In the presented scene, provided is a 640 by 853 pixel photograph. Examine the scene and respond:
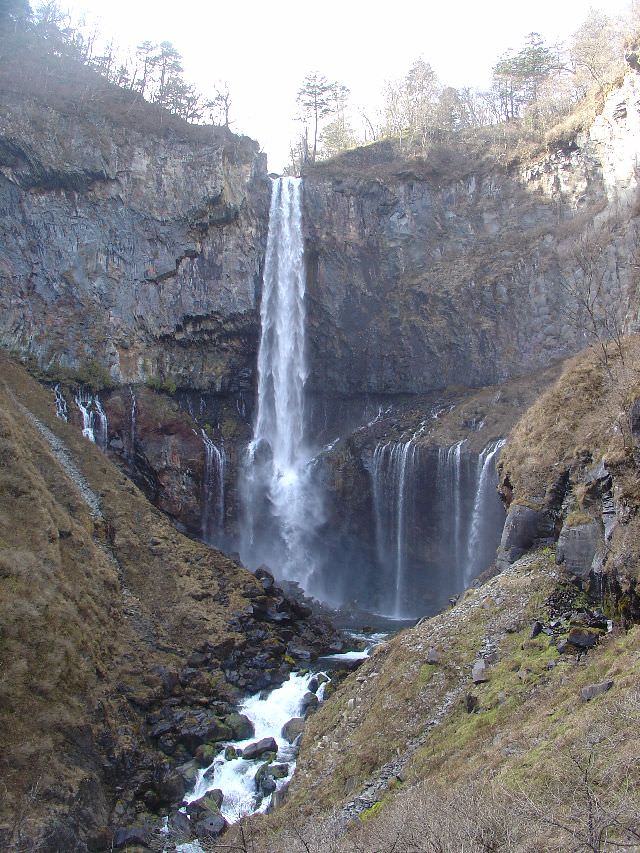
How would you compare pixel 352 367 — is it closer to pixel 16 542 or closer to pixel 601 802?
pixel 16 542

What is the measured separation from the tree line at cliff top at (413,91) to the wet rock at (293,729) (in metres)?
36.5

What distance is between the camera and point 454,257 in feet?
124

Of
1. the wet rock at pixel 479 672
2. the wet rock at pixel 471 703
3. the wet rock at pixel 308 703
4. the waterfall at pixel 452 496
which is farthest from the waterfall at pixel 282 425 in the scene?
the wet rock at pixel 471 703

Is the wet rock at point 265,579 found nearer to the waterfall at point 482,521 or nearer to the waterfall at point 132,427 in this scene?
the waterfall at point 482,521

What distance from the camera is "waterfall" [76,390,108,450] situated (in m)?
30.0

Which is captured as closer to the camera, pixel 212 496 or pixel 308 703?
pixel 308 703

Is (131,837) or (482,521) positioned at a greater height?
(482,521)

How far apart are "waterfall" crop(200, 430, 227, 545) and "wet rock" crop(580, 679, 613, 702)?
83.3 feet

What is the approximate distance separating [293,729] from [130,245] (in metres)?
26.9

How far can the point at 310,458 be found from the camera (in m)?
35.7

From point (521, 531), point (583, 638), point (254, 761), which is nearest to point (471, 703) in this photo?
point (583, 638)

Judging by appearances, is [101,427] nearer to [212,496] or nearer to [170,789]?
[212,496]

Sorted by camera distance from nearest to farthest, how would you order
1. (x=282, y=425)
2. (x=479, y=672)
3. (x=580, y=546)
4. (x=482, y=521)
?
(x=479, y=672)
(x=580, y=546)
(x=482, y=521)
(x=282, y=425)

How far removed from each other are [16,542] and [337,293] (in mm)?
25415
